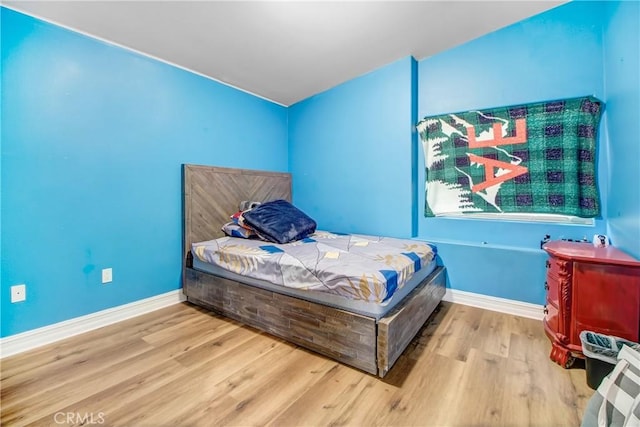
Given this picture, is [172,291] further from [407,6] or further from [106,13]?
[407,6]

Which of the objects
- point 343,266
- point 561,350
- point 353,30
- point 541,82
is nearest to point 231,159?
point 353,30

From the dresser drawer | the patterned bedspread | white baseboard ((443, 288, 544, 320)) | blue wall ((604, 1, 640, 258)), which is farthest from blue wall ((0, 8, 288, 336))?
blue wall ((604, 1, 640, 258))

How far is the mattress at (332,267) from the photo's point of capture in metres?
1.54

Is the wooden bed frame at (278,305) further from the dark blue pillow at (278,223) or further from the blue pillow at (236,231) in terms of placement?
the dark blue pillow at (278,223)

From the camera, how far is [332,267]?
1.70 m

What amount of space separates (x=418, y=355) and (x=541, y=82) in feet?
8.00

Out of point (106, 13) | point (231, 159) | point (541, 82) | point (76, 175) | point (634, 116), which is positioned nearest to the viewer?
point (634, 116)

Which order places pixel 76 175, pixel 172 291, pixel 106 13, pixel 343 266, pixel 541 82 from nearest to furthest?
1. pixel 343 266
2. pixel 106 13
3. pixel 76 175
4. pixel 541 82
5. pixel 172 291

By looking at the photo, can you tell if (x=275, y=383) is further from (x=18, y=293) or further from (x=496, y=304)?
(x=496, y=304)

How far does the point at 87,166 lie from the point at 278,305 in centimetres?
191

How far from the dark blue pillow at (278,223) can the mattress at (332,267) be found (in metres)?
0.10

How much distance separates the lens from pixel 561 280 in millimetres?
1583

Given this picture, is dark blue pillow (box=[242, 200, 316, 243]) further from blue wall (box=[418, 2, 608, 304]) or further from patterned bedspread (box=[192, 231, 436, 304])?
blue wall (box=[418, 2, 608, 304])
